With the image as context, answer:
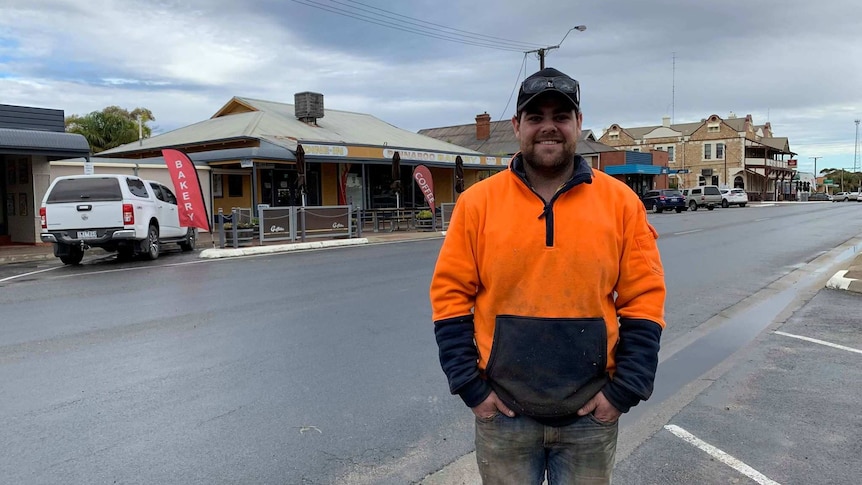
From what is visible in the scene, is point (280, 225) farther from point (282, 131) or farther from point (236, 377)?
point (236, 377)

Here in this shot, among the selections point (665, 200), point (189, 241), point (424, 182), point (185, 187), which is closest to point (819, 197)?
point (665, 200)

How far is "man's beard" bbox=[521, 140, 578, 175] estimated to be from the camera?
215cm

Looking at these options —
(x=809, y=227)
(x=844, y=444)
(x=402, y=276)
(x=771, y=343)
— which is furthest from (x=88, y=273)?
(x=809, y=227)

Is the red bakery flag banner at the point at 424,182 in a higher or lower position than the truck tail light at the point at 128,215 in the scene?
higher

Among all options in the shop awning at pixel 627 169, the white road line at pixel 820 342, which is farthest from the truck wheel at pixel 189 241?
the shop awning at pixel 627 169

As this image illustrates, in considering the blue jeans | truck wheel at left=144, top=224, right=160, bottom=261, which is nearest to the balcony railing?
truck wheel at left=144, top=224, right=160, bottom=261

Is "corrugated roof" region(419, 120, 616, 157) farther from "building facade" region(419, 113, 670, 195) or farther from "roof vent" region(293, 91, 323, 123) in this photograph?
"roof vent" region(293, 91, 323, 123)

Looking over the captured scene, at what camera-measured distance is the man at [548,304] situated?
2.05 m

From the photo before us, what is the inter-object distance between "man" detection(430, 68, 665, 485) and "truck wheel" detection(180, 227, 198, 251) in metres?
16.6

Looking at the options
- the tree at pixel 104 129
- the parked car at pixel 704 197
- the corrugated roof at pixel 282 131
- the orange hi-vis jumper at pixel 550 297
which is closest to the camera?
the orange hi-vis jumper at pixel 550 297

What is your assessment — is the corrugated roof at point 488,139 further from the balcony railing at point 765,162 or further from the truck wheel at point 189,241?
the balcony railing at point 765,162

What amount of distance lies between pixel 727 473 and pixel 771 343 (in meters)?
3.61

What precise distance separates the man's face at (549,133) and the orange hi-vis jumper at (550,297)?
0.08 meters

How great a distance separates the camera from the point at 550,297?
2.06m
